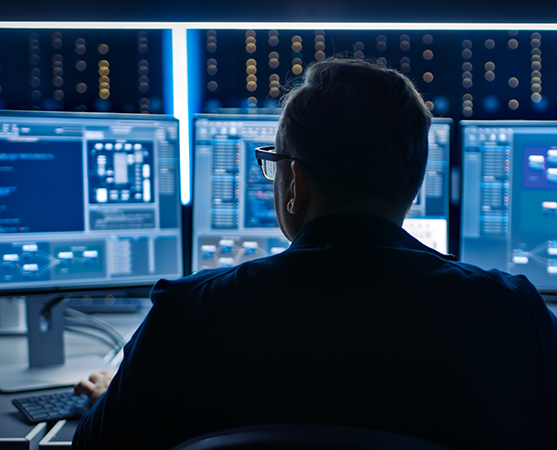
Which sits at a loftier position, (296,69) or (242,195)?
(296,69)

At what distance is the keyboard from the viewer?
854mm

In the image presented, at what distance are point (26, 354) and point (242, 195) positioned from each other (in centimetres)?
71

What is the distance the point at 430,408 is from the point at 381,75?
0.47m

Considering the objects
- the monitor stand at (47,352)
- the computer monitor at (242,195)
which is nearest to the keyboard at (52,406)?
the monitor stand at (47,352)

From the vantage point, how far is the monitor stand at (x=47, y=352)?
43.2 inches

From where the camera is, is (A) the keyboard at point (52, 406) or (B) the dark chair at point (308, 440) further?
(A) the keyboard at point (52, 406)

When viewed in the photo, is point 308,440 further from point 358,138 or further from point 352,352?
point 358,138

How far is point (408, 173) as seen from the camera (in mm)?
708

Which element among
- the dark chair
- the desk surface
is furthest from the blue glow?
the dark chair

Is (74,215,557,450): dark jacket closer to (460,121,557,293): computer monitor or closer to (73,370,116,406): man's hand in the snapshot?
(73,370,116,406): man's hand

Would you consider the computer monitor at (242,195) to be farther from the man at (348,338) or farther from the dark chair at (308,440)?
the dark chair at (308,440)

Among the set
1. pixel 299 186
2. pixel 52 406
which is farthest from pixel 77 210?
pixel 299 186

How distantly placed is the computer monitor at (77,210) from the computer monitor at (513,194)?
0.81 meters

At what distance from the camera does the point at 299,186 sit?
2.32 ft
